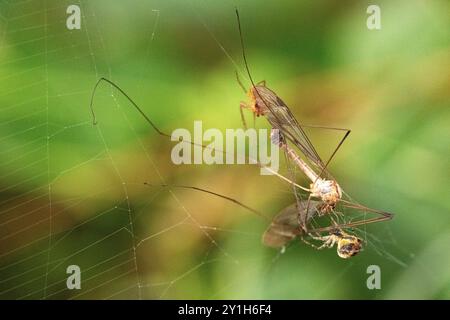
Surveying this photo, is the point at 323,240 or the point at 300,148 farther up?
the point at 300,148

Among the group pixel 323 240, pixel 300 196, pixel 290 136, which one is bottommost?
pixel 323 240

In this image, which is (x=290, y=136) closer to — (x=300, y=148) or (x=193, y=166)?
(x=300, y=148)

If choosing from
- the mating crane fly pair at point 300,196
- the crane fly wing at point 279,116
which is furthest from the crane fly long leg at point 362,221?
the crane fly wing at point 279,116

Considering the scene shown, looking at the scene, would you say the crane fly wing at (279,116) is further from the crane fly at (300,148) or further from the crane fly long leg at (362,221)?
the crane fly long leg at (362,221)

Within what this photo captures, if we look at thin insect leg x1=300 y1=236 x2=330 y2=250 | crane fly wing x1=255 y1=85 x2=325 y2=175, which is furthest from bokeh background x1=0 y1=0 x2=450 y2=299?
crane fly wing x1=255 y1=85 x2=325 y2=175

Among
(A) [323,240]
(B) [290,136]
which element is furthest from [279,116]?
(A) [323,240]

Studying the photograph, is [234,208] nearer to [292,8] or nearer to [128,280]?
[128,280]

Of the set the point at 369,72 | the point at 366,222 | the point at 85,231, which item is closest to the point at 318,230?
the point at 366,222

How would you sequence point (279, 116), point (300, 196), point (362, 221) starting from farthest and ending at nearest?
point (362, 221)
point (300, 196)
point (279, 116)
